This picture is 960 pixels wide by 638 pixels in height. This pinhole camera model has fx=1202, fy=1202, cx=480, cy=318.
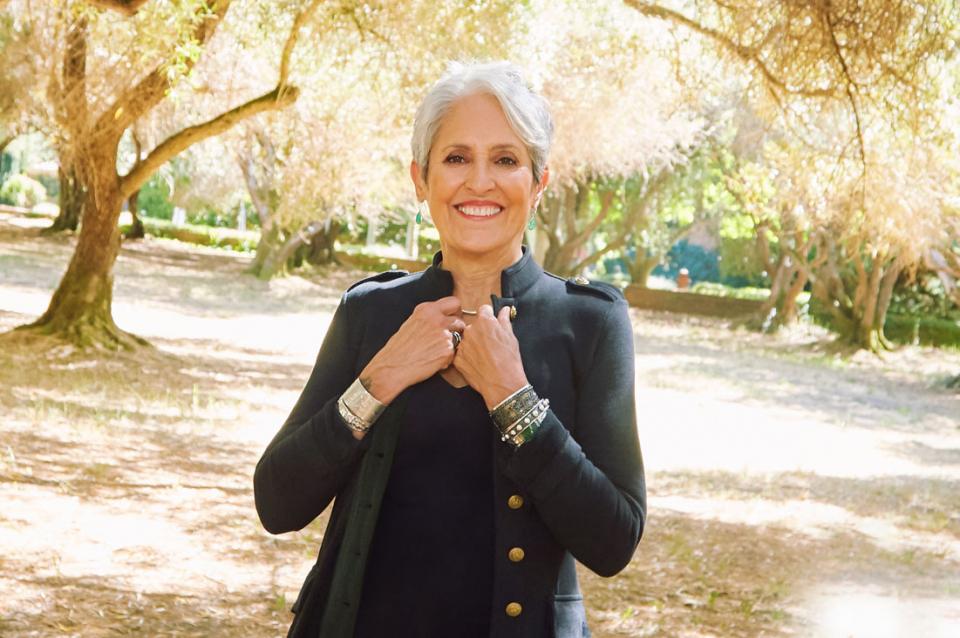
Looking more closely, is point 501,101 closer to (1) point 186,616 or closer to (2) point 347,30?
(1) point 186,616

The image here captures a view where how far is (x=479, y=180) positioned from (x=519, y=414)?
48cm

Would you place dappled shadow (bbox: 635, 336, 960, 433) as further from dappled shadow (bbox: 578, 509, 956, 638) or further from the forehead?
the forehead

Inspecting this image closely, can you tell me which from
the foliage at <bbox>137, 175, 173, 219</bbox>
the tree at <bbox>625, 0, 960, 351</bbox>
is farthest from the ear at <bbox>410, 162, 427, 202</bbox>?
the foliage at <bbox>137, 175, 173, 219</bbox>

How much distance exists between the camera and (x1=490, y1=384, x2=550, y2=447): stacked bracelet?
206 centimetres

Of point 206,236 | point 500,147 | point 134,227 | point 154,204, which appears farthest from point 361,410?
point 154,204

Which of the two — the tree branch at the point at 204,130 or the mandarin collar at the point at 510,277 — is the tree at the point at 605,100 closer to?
the tree branch at the point at 204,130

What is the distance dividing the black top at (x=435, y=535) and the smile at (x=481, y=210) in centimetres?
36

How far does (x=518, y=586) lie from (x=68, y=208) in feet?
130

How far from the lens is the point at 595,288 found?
2346mm

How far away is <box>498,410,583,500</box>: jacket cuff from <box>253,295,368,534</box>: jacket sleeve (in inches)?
12.0

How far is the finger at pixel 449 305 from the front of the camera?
87.9 inches

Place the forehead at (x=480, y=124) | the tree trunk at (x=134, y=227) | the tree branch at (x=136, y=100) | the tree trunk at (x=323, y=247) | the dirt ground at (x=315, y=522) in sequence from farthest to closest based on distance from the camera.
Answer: the tree trunk at (x=134, y=227)
the tree trunk at (x=323, y=247)
the tree branch at (x=136, y=100)
the dirt ground at (x=315, y=522)
the forehead at (x=480, y=124)

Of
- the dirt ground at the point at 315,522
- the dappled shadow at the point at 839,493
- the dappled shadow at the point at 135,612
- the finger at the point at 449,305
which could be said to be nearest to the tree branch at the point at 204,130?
the dirt ground at the point at 315,522

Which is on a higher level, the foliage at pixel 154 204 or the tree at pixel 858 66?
the tree at pixel 858 66
